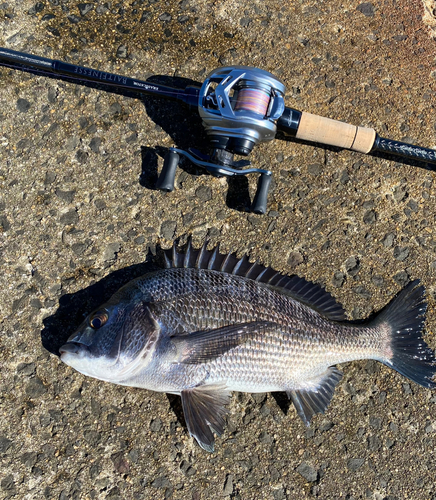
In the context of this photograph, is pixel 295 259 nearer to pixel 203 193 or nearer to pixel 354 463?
pixel 203 193

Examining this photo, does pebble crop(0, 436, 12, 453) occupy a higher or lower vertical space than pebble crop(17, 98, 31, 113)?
lower

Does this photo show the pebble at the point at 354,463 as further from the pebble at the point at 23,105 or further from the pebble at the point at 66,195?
the pebble at the point at 23,105

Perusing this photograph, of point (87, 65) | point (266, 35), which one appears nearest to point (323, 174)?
point (266, 35)

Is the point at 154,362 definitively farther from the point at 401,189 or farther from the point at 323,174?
the point at 401,189

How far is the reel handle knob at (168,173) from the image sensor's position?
258 centimetres

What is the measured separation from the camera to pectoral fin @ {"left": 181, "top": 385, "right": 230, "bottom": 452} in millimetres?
2320

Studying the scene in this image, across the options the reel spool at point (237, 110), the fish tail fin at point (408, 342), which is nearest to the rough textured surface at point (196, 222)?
the fish tail fin at point (408, 342)

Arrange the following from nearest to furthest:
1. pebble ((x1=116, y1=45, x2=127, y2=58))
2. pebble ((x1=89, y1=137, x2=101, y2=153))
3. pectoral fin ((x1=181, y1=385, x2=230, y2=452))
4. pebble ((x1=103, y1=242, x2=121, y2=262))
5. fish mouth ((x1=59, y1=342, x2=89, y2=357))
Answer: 1. fish mouth ((x1=59, y1=342, x2=89, y2=357))
2. pectoral fin ((x1=181, y1=385, x2=230, y2=452))
3. pebble ((x1=103, y1=242, x2=121, y2=262))
4. pebble ((x1=89, y1=137, x2=101, y2=153))
5. pebble ((x1=116, y1=45, x2=127, y2=58))

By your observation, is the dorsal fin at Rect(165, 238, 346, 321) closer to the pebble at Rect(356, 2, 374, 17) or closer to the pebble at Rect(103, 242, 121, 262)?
the pebble at Rect(103, 242, 121, 262)

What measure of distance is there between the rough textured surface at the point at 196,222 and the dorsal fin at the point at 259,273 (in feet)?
0.56

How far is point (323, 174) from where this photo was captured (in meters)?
2.90

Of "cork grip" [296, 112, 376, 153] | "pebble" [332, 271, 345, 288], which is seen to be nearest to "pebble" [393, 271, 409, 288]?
"pebble" [332, 271, 345, 288]

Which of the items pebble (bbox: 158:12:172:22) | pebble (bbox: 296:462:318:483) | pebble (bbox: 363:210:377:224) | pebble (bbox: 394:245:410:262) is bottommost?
pebble (bbox: 296:462:318:483)

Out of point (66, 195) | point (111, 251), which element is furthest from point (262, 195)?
point (66, 195)
